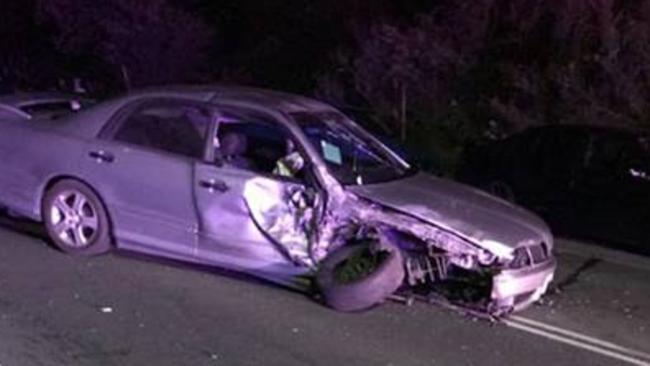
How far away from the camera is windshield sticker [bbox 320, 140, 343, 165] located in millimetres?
7898

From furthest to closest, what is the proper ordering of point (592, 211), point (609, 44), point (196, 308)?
point (609, 44) < point (592, 211) < point (196, 308)

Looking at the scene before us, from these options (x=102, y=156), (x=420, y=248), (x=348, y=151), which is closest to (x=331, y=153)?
(x=348, y=151)

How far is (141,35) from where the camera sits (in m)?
20.5

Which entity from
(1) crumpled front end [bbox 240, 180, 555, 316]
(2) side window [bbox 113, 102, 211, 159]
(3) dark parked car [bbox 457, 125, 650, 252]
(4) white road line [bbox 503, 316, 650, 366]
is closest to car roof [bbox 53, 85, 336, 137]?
(2) side window [bbox 113, 102, 211, 159]

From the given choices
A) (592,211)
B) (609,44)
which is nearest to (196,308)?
(592,211)

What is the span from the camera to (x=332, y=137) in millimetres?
8164

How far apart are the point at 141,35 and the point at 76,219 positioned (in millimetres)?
12565

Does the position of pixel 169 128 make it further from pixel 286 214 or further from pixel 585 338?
pixel 585 338

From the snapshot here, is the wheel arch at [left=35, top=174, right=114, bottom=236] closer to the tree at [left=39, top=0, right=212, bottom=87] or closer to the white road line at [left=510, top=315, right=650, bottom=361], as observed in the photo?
the white road line at [left=510, top=315, right=650, bottom=361]

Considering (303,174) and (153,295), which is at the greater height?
(303,174)

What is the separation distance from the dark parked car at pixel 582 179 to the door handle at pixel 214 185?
492cm

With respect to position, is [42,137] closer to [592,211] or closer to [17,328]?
[17,328]

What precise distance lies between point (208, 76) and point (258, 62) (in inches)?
49.9

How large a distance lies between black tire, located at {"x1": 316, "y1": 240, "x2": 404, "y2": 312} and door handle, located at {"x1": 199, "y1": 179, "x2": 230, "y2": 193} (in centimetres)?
96
